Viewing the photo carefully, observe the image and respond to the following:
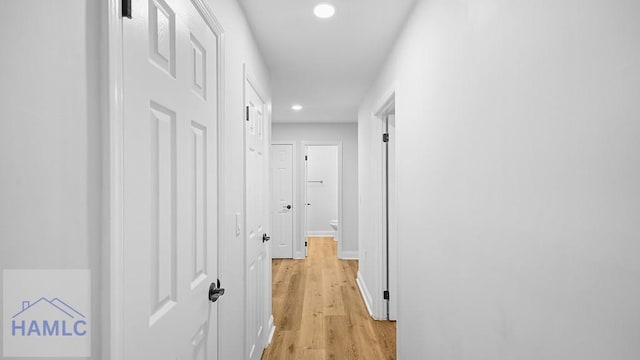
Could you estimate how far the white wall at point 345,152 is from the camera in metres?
6.11

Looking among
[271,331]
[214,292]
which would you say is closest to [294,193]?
[271,331]

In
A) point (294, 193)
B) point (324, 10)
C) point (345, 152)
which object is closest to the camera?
point (324, 10)

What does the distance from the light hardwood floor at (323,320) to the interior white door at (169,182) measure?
152 cm

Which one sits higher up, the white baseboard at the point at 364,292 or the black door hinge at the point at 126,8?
the black door hinge at the point at 126,8

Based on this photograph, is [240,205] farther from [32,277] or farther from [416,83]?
[32,277]

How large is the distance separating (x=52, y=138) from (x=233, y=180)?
47.2 inches

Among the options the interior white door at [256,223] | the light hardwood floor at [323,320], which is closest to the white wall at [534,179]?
the interior white door at [256,223]

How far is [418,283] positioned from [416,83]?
117 cm

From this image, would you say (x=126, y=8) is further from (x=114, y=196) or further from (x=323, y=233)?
(x=323, y=233)

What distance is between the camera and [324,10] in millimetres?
2082

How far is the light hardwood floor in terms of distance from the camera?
278cm

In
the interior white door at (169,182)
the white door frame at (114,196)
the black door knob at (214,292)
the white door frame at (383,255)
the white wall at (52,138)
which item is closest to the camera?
the white wall at (52,138)

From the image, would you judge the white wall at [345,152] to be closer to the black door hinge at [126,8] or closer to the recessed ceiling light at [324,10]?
the recessed ceiling light at [324,10]

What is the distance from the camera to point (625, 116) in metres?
0.65
